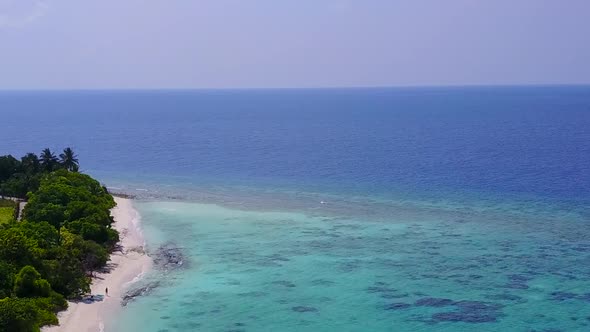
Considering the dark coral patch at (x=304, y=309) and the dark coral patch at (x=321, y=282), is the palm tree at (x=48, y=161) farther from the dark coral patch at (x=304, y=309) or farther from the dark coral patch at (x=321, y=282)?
the dark coral patch at (x=304, y=309)

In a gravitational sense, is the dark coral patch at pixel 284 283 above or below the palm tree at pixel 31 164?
below

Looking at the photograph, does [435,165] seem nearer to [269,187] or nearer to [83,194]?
[269,187]

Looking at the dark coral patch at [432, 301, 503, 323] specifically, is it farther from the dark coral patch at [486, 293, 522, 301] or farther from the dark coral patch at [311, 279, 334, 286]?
the dark coral patch at [311, 279, 334, 286]

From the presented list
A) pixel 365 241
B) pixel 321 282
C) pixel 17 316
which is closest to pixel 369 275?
pixel 321 282

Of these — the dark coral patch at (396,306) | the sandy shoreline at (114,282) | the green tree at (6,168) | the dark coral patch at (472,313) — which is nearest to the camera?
the sandy shoreline at (114,282)

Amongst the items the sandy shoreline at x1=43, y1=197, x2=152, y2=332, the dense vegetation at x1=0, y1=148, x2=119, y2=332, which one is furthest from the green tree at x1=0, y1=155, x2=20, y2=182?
the sandy shoreline at x1=43, y1=197, x2=152, y2=332

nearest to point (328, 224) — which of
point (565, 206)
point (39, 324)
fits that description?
point (565, 206)

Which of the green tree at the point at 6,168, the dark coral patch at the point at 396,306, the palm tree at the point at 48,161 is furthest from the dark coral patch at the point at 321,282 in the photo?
the green tree at the point at 6,168
